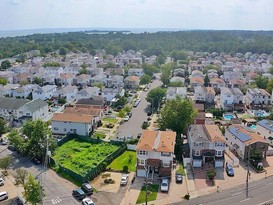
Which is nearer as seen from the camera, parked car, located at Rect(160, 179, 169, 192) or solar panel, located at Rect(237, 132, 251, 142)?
parked car, located at Rect(160, 179, 169, 192)

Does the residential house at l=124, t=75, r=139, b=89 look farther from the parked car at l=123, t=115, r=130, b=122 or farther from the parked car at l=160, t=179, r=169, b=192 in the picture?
the parked car at l=160, t=179, r=169, b=192

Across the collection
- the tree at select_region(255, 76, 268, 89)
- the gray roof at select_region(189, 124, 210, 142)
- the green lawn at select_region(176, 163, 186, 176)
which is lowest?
the green lawn at select_region(176, 163, 186, 176)

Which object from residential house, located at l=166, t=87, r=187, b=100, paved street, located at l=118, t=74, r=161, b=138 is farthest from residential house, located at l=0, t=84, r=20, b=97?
residential house, located at l=166, t=87, r=187, b=100

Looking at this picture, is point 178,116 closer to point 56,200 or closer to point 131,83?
point 56,200

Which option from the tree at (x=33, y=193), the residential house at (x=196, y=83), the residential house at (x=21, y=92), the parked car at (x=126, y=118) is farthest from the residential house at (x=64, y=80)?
the tree at (x=33, y=193)

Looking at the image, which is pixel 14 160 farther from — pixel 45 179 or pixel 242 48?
pixel 242 48

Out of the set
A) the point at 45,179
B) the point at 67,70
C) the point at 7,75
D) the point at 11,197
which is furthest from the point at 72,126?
the point at 67,70

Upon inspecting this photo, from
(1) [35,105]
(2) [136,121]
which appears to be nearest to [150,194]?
(2) [136,121]
